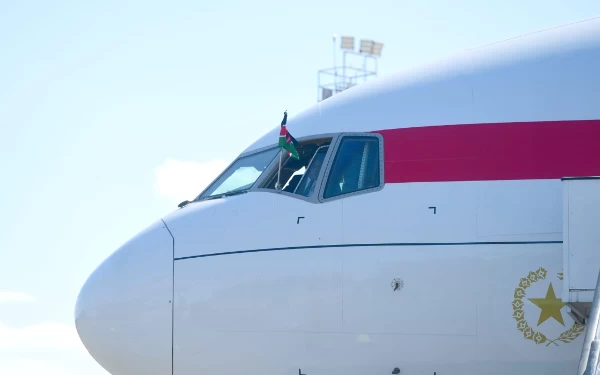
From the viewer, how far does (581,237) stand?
10695mm

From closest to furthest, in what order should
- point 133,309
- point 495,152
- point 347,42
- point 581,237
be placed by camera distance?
point 581,237 < point 495,152 < point 133,309 < point 347,42

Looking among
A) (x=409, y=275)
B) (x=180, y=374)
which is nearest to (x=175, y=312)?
(x=180, y=374)

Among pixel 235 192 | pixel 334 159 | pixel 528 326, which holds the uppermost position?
pixel 334 159

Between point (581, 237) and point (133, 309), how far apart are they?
549cm

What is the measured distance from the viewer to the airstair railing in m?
8.09

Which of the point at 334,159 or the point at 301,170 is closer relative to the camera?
the point at 334,159

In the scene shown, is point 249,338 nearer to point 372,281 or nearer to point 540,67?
point 372,281

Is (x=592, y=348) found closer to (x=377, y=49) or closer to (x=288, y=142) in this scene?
(x=288, y=142)

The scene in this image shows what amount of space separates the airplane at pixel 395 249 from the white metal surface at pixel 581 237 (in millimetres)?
329

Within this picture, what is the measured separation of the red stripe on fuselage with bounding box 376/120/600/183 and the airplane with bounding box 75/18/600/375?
18 mm

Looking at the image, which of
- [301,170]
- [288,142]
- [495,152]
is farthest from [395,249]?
[288,142]

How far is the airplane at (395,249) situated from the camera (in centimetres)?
1161

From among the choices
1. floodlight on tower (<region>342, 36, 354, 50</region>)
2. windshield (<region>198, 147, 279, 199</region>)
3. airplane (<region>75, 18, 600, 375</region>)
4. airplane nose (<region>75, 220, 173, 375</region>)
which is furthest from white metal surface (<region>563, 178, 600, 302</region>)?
floodlight on tower (<region>342, 36, 354, 50</region>)

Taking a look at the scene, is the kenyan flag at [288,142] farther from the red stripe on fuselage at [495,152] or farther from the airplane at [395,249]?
the red stripe on fuselage at [495,152]
